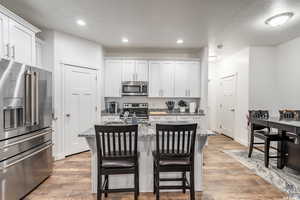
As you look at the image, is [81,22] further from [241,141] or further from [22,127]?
[241,141]

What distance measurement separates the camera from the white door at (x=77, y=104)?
4160mm

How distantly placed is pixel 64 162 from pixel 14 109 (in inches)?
79.6

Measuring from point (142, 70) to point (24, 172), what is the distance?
3.62 meters

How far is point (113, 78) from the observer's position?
5.15 meters

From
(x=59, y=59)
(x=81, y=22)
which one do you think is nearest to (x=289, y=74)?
(x=81, y=22)

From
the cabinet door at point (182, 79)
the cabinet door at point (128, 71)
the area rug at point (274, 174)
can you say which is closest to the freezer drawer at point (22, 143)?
the cabinet door at point (128, 71)

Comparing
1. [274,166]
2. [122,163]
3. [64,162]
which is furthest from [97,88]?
[274,166]

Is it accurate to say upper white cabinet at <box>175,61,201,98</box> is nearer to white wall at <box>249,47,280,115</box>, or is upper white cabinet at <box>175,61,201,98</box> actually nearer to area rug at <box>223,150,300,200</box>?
white wall at <box>249,47,280,115</box>

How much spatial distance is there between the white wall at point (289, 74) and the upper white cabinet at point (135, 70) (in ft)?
11.9

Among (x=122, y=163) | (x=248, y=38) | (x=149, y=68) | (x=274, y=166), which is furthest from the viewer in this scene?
(x=149, y=68)

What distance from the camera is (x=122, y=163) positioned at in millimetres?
2123

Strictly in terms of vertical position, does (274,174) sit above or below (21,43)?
below

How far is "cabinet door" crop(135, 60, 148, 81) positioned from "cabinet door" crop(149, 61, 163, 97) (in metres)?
0.14

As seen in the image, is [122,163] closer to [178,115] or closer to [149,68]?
[178,115]
